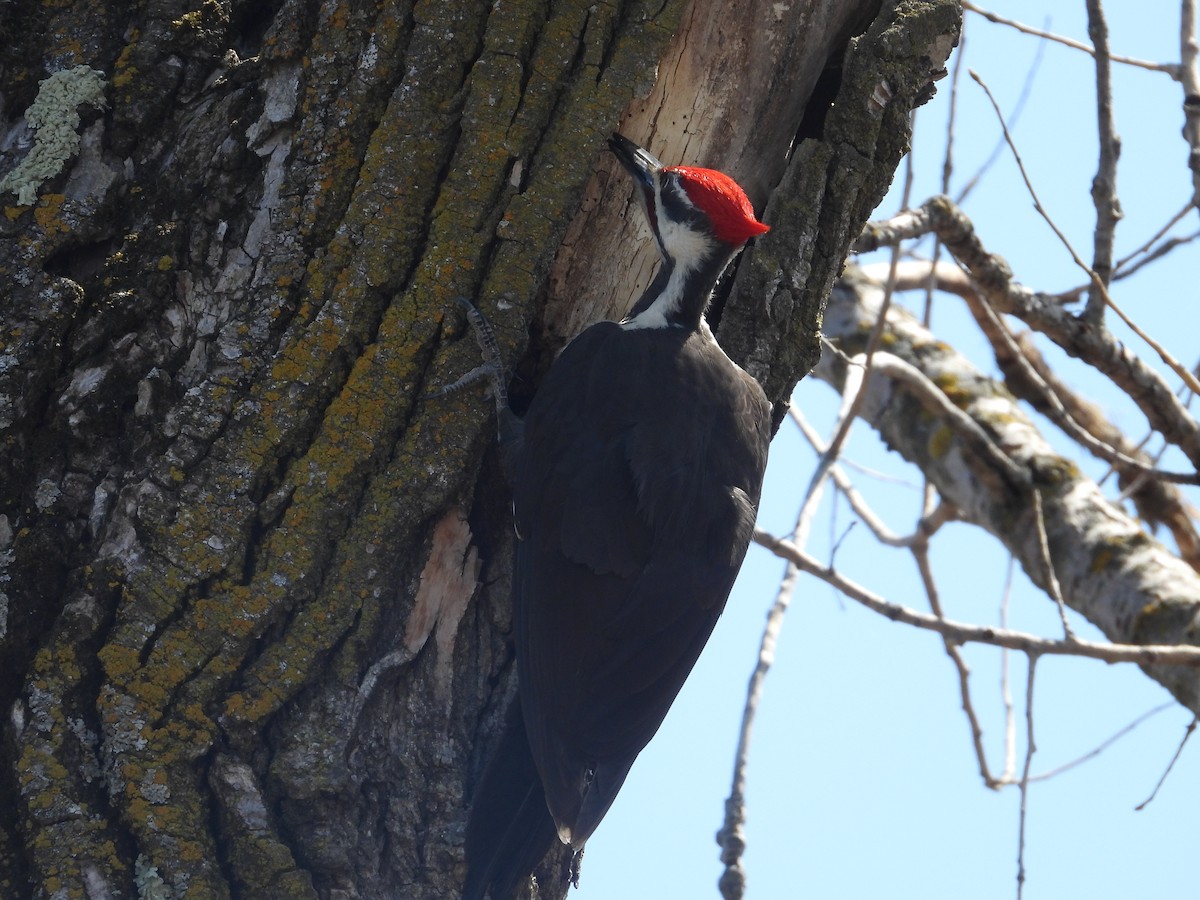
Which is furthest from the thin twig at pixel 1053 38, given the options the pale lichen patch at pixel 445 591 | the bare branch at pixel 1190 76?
the pale lichen patch at pixel 445 591

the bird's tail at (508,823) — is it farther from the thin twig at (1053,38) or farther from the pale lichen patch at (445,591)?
the thin twig at (1053,38)

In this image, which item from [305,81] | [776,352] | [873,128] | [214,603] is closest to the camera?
[214,603]

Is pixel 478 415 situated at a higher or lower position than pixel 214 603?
higher

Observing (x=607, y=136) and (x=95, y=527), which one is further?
(x=607, y=136)

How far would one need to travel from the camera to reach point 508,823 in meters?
2.17

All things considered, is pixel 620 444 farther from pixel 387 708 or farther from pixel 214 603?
pixel 214 603

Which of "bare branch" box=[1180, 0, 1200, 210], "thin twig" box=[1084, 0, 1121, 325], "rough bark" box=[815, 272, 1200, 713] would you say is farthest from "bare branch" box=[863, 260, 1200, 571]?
"bare branch" box=[1180, 0, 1200, 210]

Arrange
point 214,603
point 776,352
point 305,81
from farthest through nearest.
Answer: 1. point 776,352
2. point 305,81
3. point 214,603

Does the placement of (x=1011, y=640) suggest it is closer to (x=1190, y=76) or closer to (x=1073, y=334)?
(x=1073, y=334)

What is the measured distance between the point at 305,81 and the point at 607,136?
20.2 inches

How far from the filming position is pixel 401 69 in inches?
81.2

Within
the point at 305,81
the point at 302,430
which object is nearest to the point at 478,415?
the point at 302,430

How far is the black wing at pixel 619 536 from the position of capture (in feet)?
7.55

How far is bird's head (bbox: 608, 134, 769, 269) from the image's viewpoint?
226 cm
